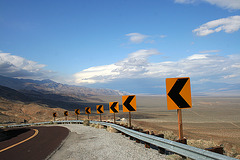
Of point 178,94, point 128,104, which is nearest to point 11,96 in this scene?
point 128,104

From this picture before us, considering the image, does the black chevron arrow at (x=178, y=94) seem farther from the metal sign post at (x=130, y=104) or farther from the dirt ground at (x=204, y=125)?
the metal sign post at (x=130, y=104)

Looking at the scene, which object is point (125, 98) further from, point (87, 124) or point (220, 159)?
point (87, 124)

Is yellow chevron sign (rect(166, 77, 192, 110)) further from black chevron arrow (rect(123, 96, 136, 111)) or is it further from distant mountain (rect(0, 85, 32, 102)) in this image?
distant mountain (rect(0, 85, 32, 102))

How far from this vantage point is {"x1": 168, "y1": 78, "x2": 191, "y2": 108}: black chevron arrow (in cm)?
654

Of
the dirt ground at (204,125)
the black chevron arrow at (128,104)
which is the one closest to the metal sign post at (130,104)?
the black chevron arrow at (128,104)

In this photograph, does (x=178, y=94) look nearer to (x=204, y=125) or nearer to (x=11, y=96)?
(x=204, y=125)

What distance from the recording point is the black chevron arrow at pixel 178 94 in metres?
6.54

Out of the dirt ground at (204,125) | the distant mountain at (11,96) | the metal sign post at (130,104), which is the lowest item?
the dirt ground at (204,125)

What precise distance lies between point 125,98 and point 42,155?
18.4 feet

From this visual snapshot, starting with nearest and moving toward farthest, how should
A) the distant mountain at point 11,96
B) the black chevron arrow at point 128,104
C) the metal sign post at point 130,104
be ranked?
the metal sign post at point 130,104
the black chevron arrow at point 128,104
the distant mountain at point 11,96

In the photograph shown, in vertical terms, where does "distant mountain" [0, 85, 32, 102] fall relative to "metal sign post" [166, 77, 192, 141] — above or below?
above

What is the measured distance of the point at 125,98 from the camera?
11.8m

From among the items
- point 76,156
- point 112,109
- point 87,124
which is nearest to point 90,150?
point 76,156

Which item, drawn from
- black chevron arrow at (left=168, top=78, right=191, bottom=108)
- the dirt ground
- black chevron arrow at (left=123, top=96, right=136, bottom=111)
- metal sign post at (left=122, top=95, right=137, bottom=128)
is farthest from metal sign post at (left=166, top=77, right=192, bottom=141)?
black chevron arrow at (left=123, top=96, right=136, bottom=111)
